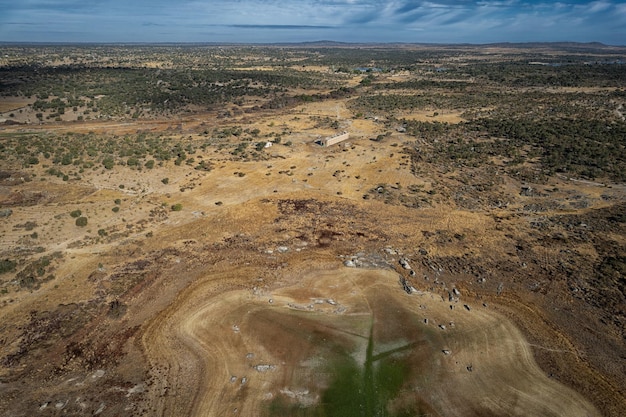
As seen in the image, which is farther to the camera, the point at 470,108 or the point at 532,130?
the point at 470,108

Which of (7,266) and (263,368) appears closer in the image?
(263,368)

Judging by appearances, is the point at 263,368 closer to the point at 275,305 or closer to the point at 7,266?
the point at 275,305

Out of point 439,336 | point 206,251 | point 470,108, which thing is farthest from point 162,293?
point 470,108

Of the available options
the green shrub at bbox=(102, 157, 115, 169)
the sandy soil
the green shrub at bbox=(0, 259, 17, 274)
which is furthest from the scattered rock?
the green shrub at bbox=(102, 157, 115, 169)

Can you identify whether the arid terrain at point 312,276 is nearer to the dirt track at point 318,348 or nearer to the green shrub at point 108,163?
the dirt track at point 318,348

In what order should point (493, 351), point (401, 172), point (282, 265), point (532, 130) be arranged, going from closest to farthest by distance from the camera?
point (493, 351)
point (282, 265)
point (401, 172)
point (532, 130)

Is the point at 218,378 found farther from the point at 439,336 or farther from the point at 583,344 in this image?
the point at 583,344

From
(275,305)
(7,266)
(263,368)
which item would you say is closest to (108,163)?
(7,266)

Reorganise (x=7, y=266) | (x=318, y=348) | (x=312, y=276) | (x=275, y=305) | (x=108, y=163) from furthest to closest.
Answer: (x=108, y=163) < (x=312, y=276) < (x=7, y=266) < (x=275, y=305) < (x=318, y=348)
